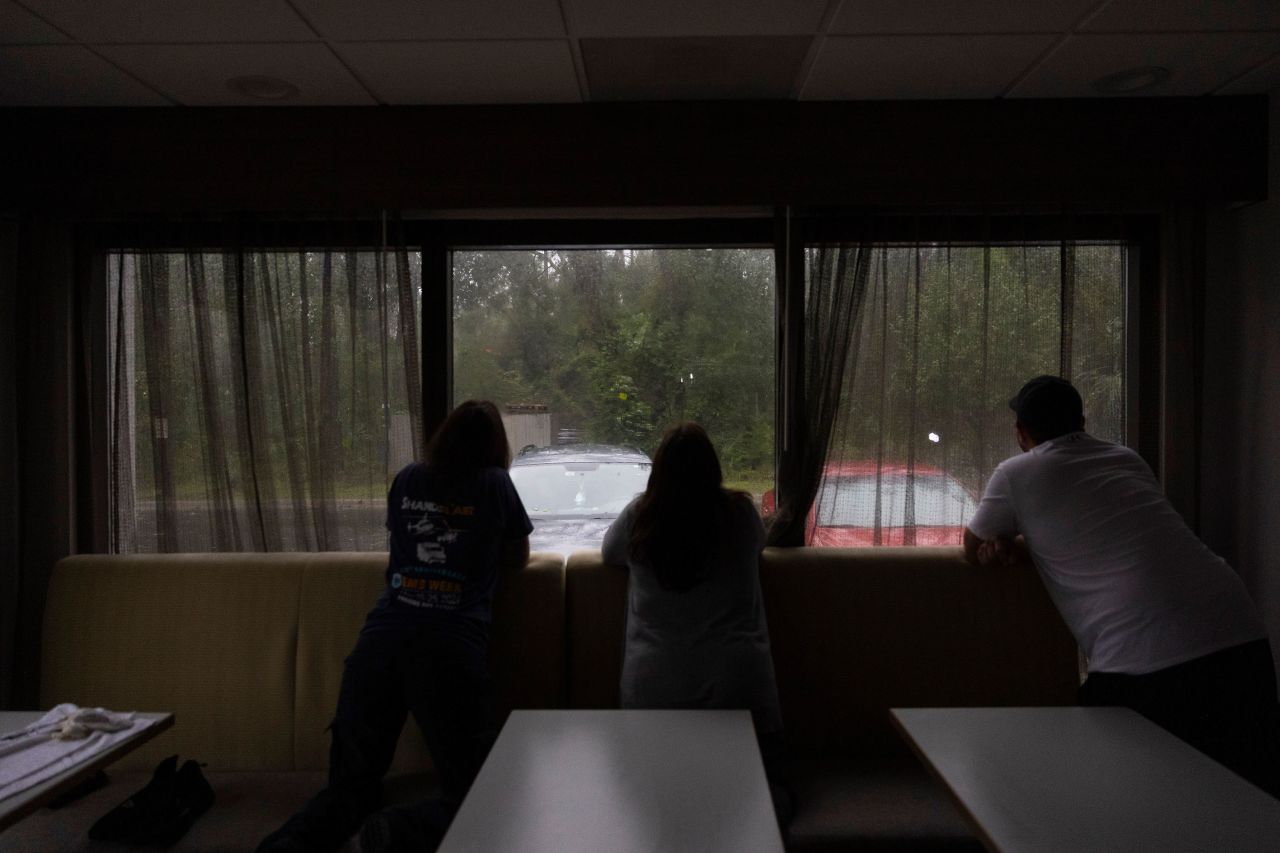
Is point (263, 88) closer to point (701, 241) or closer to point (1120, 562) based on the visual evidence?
point (701, 241)

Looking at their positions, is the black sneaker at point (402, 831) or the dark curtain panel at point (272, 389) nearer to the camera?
the black sneaker at point (402, 831)

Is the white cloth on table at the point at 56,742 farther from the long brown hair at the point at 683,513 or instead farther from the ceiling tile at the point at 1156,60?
the ceiling tile at the point at 1156,60

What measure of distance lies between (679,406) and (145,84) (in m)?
2.04

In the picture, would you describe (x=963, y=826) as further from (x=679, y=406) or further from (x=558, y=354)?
(x=558, y=354)

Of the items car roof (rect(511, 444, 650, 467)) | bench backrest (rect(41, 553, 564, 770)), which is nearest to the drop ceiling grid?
car roof (rect(511, 444, 650, 467))

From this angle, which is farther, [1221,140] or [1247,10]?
[1221,140]

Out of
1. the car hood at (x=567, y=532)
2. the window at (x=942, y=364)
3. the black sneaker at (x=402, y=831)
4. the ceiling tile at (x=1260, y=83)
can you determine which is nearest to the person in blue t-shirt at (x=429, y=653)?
the black sneaker at (x=402, y=831)

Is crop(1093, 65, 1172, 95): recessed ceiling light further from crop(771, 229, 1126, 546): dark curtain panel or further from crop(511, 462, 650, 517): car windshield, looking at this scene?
crop(511, 462, 650, 517): car windshield

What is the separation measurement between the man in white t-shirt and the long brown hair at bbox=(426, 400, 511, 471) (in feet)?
4.91

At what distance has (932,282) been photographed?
294cm

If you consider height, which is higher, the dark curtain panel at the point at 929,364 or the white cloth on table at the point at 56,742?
the dark curtain panel at the point at 929,364

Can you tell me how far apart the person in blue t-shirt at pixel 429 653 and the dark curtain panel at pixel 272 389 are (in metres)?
0.60

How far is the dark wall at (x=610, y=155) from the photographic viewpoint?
2.76 m

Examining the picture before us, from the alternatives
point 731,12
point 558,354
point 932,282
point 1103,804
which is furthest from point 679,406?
point 1103,804
